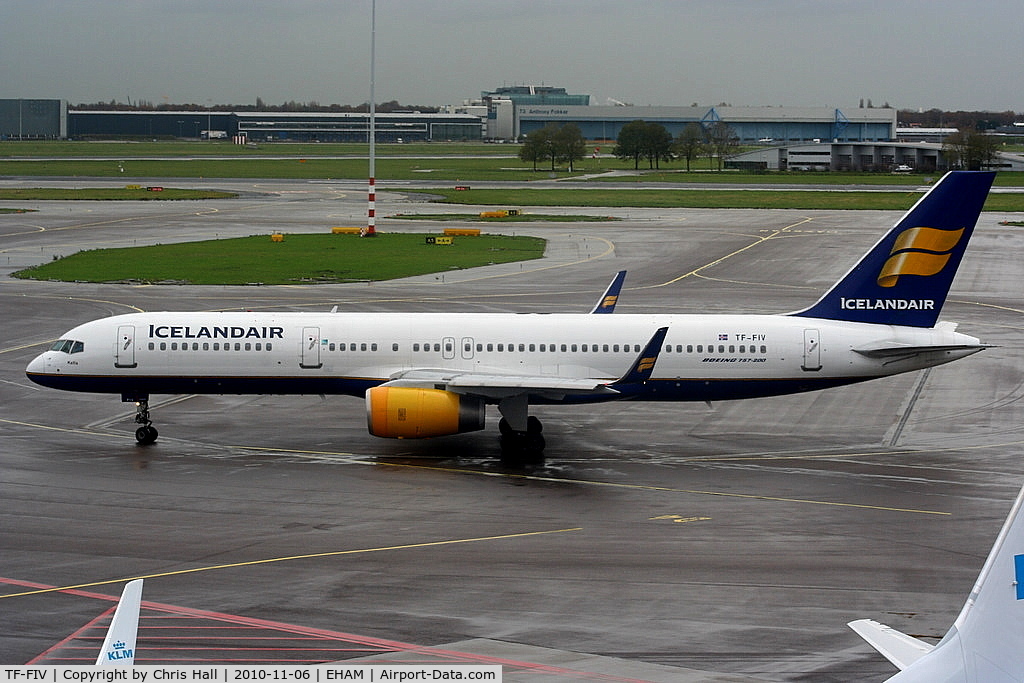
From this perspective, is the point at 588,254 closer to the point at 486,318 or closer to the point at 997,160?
the point at 486,318

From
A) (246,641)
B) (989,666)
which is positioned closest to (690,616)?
(246,641)

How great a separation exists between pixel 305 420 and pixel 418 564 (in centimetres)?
1614

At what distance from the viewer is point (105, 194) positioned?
13738cm

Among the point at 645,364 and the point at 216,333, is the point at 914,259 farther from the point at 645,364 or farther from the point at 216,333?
the point at 216,333

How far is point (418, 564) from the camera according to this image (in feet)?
81.7

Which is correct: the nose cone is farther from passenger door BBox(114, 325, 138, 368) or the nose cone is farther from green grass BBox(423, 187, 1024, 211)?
green grass BBox(423, 187, 1024, 211)

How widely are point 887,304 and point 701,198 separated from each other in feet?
346

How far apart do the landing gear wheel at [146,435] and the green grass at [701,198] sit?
93.4 m

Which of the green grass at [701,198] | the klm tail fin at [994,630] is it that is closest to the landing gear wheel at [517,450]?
the klm tail fin at [994,630]

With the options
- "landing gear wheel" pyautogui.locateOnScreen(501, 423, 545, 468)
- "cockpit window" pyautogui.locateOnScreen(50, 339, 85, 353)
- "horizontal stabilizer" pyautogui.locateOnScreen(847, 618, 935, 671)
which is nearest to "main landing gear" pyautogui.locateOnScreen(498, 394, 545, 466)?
"landing gear wheel" pyautogui.locateOnScreen(501, 423, 545, 468)

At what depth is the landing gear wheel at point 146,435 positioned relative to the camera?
36.1 m

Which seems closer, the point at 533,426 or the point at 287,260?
the point at 533,426

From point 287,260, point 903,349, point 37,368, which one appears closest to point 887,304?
point 903,349

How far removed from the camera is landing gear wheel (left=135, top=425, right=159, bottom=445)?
119ft
